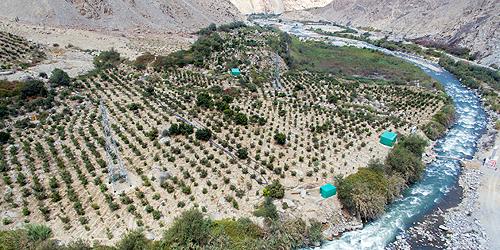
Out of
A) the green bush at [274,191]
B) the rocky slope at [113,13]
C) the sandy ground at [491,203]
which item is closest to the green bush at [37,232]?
the green bush at [274,191]

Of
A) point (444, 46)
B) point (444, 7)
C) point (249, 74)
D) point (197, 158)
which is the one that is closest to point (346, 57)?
point (444, 46)

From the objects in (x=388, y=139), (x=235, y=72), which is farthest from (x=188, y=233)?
(x=235, y=72)

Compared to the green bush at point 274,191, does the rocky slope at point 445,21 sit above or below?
above

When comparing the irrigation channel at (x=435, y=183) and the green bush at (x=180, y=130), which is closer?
the irrigation channel at (x=435, y=183)

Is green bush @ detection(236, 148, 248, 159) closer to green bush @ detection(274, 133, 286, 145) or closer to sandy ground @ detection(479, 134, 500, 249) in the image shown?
green bush @ detection(274, 133, 286, 145)

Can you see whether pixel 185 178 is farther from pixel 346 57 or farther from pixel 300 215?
pixel 346 57

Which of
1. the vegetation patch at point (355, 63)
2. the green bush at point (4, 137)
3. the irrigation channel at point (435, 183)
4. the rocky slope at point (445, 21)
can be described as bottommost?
the vegetation patch at point (355, 63)

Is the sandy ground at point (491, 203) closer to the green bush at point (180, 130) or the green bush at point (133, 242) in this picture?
the green bush at point (133, 242)
